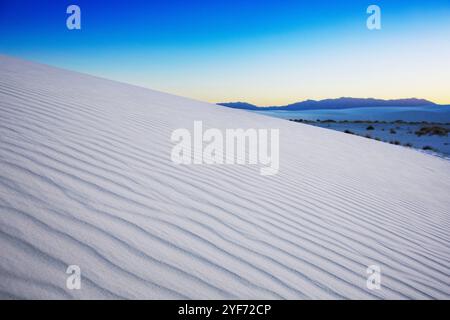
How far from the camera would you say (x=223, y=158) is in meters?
3.86

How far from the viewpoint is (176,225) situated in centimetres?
196

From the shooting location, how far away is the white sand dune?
4.81ft

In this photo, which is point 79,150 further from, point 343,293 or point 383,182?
point 383,182

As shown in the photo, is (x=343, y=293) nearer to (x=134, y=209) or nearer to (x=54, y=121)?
(x=134, y=209)

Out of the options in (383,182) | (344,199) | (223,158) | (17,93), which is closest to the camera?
(344,199)

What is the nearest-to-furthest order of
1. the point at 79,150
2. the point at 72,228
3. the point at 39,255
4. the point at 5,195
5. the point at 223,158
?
1. the point at 39,255
2. the point at 72,228
3. the point at 5,195
4. the point at 79,150
5. the point at 223,158

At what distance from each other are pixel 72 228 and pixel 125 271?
17.9 inches

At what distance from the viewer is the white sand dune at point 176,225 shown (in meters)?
1.47

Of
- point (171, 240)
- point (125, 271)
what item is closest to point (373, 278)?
point (171, 240)

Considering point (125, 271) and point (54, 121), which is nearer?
point (125, 271)

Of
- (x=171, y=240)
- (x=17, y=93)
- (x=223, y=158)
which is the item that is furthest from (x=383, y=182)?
(x=17, y=93)

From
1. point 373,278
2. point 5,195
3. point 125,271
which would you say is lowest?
point 373,278

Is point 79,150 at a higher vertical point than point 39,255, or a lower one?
higher

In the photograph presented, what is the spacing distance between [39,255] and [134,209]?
0.67m
